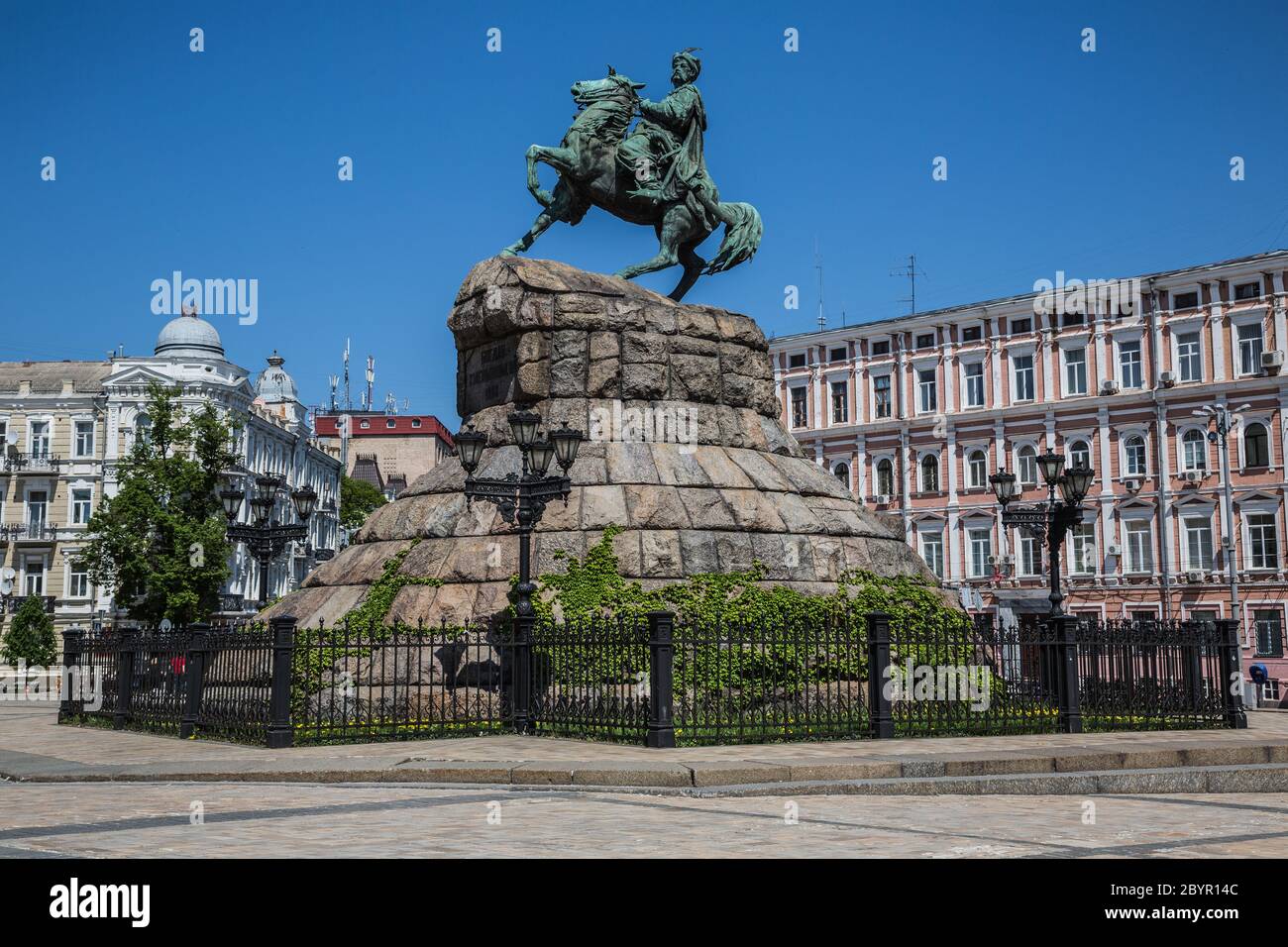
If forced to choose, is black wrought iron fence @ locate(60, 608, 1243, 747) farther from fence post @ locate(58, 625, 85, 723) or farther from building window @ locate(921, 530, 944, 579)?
building window @ locate(921, 530, 944, 579)

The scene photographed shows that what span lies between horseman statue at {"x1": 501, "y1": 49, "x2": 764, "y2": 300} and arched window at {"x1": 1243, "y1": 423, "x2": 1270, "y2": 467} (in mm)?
31106

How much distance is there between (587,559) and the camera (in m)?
17.1

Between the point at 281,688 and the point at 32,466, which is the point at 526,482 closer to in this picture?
the point at 281,688

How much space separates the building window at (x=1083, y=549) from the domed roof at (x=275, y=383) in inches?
1880

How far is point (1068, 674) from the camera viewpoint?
1556 cm

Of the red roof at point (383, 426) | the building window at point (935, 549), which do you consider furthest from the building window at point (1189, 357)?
the red roof at point (383, 426)

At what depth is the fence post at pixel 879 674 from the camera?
571 inches

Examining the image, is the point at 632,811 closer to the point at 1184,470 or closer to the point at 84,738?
the point at 84,738

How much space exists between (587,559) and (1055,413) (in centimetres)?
3773

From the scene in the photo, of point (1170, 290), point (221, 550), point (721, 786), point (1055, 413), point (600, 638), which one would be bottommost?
point (721, 786)

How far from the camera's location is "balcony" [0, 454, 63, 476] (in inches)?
2458

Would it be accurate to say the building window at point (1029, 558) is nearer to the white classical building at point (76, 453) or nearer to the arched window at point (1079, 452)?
the arched window at point (1079, 452)
